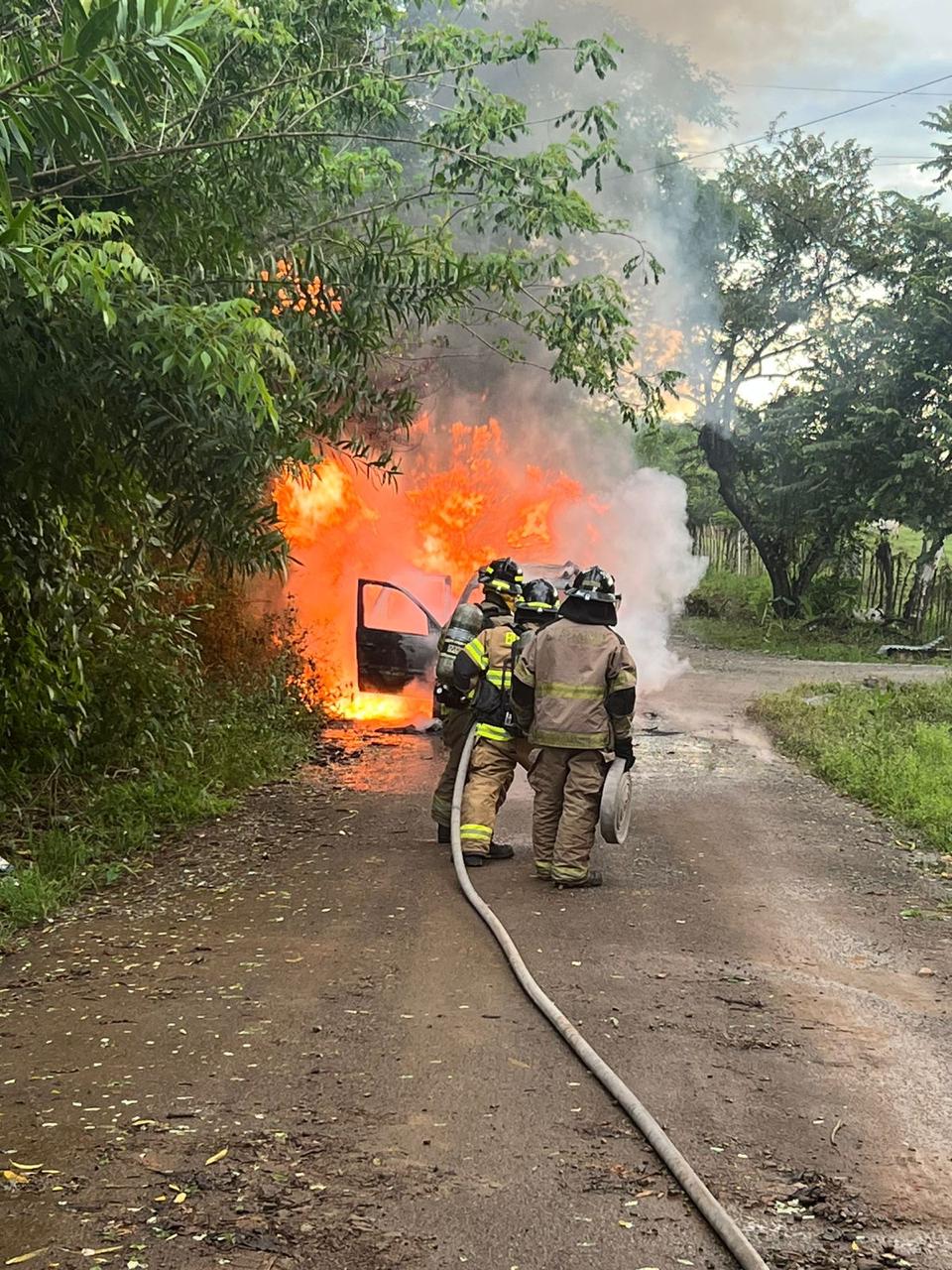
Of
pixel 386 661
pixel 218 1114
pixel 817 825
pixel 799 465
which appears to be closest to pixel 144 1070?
pixel 218 1114

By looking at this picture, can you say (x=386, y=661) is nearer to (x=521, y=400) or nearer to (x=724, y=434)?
(x=521, y=400)

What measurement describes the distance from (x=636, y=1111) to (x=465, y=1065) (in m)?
0.76

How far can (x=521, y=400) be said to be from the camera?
19.7 metres

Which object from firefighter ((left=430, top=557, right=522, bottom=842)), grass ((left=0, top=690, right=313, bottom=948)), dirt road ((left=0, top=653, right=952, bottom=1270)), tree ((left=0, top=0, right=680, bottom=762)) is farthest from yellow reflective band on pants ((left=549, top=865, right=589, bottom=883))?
grass ((left=0, top=690, right=313, bottom=948))

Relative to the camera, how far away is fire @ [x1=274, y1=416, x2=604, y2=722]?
1614 centimetres

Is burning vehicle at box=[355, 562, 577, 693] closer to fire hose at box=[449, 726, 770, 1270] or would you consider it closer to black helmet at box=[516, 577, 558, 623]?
black helmet at box=[516, 577, 558, 623]

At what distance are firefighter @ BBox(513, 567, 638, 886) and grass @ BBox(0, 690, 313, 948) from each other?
8.55 feet

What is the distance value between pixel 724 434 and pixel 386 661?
15.6 meters

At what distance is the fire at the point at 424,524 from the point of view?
53.0 ft

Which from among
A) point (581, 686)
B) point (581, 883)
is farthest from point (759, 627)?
point (581, 883)

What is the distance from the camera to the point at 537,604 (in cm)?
778

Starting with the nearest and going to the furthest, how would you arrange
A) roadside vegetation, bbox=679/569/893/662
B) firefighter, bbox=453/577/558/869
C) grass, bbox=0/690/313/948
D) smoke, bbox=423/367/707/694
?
grass, bbox=0/690/313/948, firefighter, bbox=453/577/558/869, smoke, bbox=423/367/707/694, roadside vegetation, bbox=679/569/893/662

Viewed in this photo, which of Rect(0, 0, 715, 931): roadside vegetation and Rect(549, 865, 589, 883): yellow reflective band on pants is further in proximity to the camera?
Rect(549, 865, 589, 883): yellow reflective band on pants

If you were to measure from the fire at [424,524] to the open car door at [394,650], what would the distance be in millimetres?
1170
